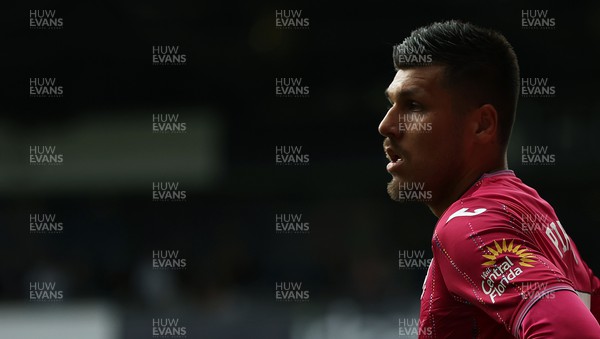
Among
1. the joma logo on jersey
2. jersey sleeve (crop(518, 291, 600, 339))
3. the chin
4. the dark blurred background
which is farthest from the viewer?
the dark blurred background

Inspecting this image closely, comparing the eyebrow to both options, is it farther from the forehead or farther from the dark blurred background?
the dark blurred background

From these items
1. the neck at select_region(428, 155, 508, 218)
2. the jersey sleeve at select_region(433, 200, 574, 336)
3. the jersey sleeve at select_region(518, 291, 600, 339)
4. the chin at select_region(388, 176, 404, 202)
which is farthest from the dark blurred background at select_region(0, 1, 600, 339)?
the jersey sleeve at select_region(518, 291, 600, 339)

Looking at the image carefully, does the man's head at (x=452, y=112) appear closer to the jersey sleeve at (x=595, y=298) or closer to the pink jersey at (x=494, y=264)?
the pink jersey at (x=494, y=264)

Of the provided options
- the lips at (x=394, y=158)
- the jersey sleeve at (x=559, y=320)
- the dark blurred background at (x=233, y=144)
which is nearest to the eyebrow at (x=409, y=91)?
the lips at (x=394, y=158)

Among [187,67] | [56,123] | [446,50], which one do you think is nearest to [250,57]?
[187,67]

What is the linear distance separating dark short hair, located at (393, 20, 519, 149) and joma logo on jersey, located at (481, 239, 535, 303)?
0.59 m

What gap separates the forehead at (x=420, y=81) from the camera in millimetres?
2281

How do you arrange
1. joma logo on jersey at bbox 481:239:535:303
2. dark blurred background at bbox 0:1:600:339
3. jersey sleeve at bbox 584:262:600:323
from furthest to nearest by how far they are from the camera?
dark blurred background at bbox 0:1:600:339, jersey sleeve at bbox 584:262:600:323, joma logo on jersey at bbox 481:239:535:303

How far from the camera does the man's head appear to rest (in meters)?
2.26

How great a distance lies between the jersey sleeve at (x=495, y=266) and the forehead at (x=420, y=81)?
1.64 feet

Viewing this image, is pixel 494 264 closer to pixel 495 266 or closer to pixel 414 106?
pixel 495 266

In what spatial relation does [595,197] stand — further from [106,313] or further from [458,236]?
[458,236]

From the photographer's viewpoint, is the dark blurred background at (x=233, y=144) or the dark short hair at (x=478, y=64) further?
the dark blurred background at (x=233, y=144)

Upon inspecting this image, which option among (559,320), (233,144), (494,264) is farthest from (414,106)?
(233,144)
